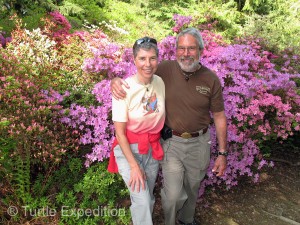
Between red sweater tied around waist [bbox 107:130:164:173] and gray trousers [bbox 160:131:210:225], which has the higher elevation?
red sweater tied around waist [bbox 107:130:164:173]

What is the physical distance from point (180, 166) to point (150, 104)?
770 mm

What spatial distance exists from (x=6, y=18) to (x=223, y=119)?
6.53m

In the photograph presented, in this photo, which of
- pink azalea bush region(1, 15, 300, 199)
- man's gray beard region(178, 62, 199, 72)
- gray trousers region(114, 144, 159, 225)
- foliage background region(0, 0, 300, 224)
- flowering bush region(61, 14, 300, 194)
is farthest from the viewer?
flowering bush region(61, 14, 300, 194)

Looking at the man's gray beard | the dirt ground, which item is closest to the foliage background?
the dirt ground

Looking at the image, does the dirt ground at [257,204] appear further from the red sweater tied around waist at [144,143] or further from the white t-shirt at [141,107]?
the white t-shirt at [141,107]

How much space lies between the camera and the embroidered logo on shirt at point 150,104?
97.5 inches

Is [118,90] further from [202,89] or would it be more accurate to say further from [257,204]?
[257,204]

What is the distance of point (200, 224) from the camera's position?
358cm

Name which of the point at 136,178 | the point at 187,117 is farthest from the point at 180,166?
the point at 136,178

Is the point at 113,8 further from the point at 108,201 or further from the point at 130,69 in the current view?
the point at 108,201

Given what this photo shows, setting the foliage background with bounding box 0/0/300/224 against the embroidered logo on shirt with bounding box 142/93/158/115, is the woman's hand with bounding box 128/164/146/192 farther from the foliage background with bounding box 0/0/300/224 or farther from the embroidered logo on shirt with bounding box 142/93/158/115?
the foliage background with bounding box 0/0/300/224

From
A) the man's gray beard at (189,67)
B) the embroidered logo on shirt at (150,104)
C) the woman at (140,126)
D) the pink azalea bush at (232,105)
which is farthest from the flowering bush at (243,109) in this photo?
the man's gray beard at (189,67)

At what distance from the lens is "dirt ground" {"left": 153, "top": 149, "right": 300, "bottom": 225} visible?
145 inches

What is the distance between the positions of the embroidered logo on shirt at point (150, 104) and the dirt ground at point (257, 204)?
167cm
